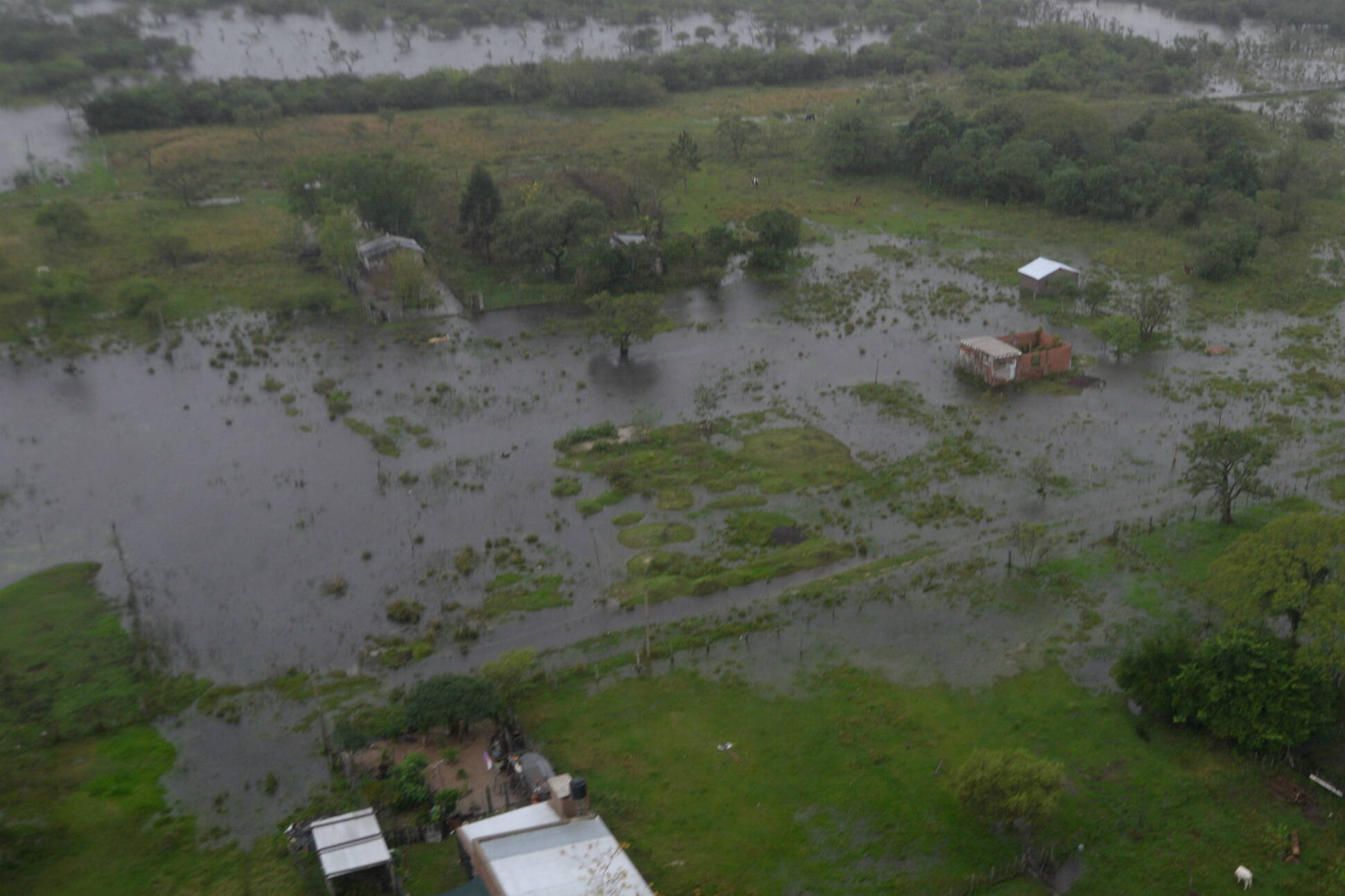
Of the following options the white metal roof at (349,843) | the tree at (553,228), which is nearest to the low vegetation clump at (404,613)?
the white metal roof at (349,843)

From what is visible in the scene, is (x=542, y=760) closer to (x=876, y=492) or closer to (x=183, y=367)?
(x=876, y=492)

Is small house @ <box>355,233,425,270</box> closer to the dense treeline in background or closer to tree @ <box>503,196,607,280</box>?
tree @ <box>503,196,607,280</box>

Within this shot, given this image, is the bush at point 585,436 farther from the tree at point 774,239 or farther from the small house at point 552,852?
the tree at point 774,239

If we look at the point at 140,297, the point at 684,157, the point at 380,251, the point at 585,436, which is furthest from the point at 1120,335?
the point at 140,297

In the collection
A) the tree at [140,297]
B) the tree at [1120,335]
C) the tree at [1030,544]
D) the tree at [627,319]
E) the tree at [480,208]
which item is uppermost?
the tree at [480,208]

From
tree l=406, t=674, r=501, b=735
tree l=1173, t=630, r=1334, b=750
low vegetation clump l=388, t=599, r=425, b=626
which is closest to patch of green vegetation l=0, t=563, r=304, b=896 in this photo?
tree l=406, t=674, r=501, b=735

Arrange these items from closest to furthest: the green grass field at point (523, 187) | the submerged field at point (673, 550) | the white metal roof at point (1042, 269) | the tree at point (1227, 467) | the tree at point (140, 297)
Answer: the submerged field at point (673, 550)
the tree at point (1227, 467)
the tree at point (140, 297)
the white metal roof at point (1042, 269)
the green grass field at point (523, 187)
